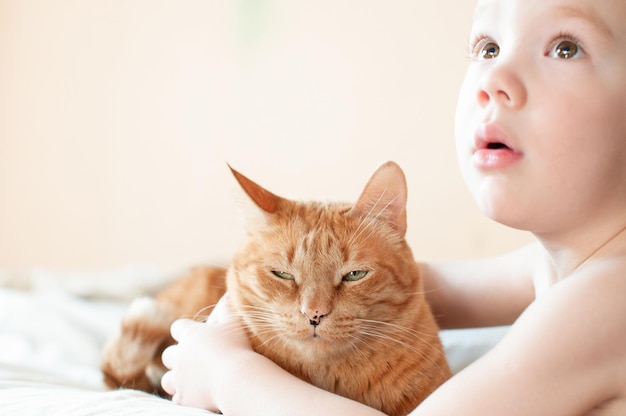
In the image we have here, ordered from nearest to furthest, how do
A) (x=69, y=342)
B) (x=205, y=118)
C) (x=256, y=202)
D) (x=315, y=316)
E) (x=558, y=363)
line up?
(x=558, y=363) < (x=315, y=316) < (x=256, y=202) < (x=69, y=342) < (x=205, y=118)

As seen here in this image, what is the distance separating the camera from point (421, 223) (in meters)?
2.49

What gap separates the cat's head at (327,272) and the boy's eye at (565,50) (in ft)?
1.07

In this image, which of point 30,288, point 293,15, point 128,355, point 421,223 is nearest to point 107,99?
point 293,15

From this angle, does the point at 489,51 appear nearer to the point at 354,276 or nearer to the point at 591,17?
the point at 591,17

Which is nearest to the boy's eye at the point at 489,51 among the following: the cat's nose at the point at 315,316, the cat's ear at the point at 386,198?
the cat's ear at the point at 386,198

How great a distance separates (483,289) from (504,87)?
0.64m

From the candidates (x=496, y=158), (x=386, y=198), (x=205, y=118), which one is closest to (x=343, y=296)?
(x=386, y=198)

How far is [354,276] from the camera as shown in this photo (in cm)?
106

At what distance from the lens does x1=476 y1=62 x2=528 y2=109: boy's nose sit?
0.82m

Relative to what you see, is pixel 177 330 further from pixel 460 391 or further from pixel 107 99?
pixel 107 99

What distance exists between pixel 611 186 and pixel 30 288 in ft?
5.71

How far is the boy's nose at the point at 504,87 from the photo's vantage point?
0.82 metres

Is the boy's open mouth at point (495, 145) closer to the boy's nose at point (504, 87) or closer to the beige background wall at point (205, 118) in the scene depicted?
the boy's nose at point (504, 87)

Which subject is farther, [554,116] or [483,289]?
[483,289]
